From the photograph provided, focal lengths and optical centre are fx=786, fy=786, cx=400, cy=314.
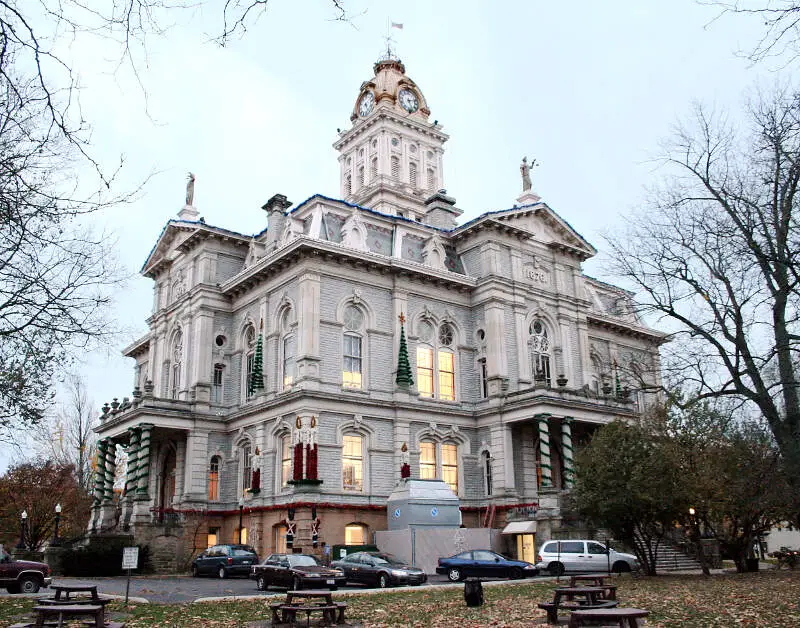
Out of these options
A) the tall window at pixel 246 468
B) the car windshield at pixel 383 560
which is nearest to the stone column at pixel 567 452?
the car windshield at pixel 383 560

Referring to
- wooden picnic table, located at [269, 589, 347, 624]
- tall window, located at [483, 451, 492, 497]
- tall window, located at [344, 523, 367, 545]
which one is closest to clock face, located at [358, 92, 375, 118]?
tall window, located at [483, 451, 492, 497]

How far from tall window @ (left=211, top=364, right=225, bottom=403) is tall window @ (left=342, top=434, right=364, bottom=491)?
30.7 ft

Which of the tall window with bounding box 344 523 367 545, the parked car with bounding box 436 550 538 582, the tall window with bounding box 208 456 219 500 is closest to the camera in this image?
the parked car with bounding box 436 550 538 582

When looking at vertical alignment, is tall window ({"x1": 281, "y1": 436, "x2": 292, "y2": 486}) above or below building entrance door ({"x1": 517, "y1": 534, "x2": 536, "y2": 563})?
above

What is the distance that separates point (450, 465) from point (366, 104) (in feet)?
105

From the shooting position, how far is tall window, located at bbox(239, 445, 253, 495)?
130ft

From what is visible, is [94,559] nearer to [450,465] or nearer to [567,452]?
[450,465]

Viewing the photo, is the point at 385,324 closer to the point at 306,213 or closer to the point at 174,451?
the point at 306,213

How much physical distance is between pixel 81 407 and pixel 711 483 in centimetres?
4914

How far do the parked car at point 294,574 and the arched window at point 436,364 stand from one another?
1538 cm

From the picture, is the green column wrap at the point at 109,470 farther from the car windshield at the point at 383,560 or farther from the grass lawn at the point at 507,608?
the grass lawn at the point at 507,608

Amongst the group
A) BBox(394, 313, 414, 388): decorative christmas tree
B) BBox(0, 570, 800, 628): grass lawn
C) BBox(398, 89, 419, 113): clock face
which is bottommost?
BBox(0, 570, 800, 628): grass lawn

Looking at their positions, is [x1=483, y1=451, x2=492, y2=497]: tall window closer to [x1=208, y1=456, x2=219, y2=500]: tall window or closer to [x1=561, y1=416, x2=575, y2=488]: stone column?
[x1=561, y1=416, x2=575, y2=488]: stone column

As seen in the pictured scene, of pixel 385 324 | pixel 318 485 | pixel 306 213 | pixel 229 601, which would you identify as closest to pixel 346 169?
pixel 306 213
